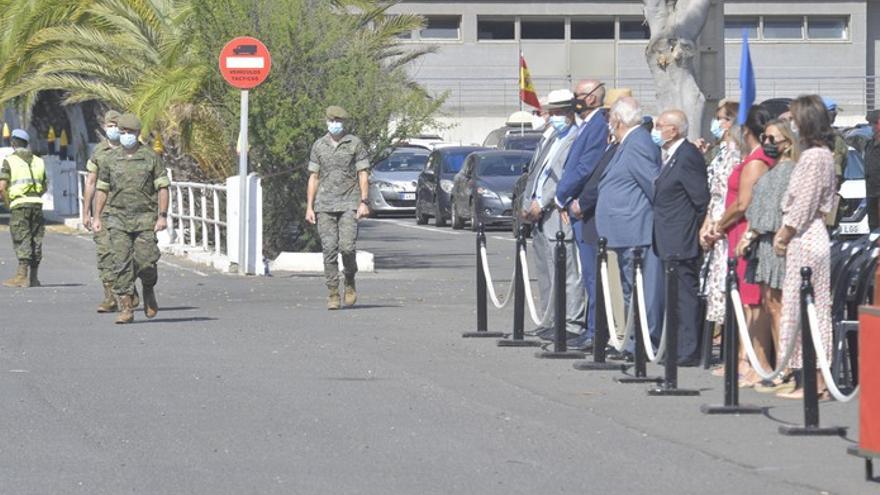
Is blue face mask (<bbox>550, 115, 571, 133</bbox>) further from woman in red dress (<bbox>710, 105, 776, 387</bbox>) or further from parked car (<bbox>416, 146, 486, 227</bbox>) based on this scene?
parked car (<bbox>416, 146, 486, 227</bbox>)

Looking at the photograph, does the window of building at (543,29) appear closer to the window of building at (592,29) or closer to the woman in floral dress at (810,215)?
the window of building at (592,29)

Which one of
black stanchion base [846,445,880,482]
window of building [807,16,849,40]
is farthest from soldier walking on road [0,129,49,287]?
window of building [807,16,849,40]

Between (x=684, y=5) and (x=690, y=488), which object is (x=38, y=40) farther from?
(x=690, y=488)

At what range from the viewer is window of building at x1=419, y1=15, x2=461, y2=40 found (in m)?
61.8

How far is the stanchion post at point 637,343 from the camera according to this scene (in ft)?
39.4

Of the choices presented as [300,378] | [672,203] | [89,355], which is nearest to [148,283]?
[89,355]

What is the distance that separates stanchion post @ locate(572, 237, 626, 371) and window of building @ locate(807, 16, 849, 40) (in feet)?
169

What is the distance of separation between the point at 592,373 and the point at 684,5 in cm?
587

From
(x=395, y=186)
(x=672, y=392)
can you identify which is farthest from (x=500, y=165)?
(x=672, y=392)

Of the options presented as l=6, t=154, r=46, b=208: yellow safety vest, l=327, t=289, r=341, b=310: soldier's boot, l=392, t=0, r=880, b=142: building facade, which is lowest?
l=327, t=289, r=341, b=310: soldier's boot

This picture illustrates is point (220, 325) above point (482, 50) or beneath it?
beneath

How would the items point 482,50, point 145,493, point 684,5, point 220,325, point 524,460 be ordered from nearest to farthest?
point 145,493, point 524,460, point 220,325, point 684,5, point 482,50

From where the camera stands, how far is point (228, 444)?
A: 956cm

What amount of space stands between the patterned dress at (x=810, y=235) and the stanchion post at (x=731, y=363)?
489 mm
